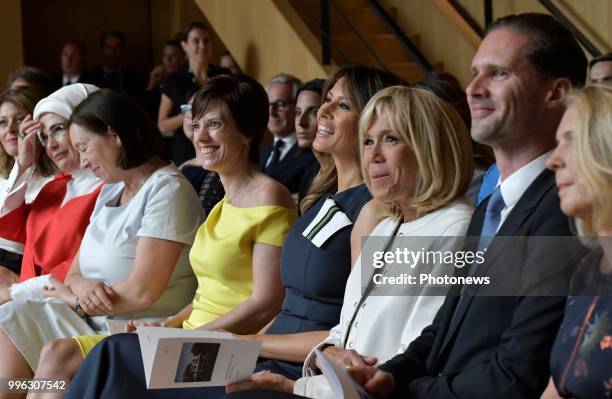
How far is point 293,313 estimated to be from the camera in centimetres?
328

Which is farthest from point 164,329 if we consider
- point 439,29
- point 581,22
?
point 439,29

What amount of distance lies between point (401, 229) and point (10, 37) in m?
6.70

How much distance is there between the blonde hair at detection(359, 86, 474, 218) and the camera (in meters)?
2.74

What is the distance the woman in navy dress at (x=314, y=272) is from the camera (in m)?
3.08

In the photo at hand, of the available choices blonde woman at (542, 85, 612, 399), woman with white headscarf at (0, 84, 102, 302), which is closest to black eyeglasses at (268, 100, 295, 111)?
woman with white headscarf at (0, 84, 102, 302)

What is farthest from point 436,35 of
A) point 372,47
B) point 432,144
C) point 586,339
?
point 586,339

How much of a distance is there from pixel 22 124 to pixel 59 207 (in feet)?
1.45

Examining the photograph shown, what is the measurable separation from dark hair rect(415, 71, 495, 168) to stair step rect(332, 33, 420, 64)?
400cm

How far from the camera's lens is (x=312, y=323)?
10.5 ft

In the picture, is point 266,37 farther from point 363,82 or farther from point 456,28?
point 363,82

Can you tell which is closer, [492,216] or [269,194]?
[492,216]

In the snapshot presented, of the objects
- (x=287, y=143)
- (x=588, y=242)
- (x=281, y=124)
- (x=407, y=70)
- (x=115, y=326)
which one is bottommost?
(x=115, y=326)

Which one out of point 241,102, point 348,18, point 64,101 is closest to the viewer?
point 241,102

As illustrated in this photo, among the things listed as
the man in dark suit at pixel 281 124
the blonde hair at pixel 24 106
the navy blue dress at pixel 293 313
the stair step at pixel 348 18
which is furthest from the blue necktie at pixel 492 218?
the stair step at pixel 348 18
